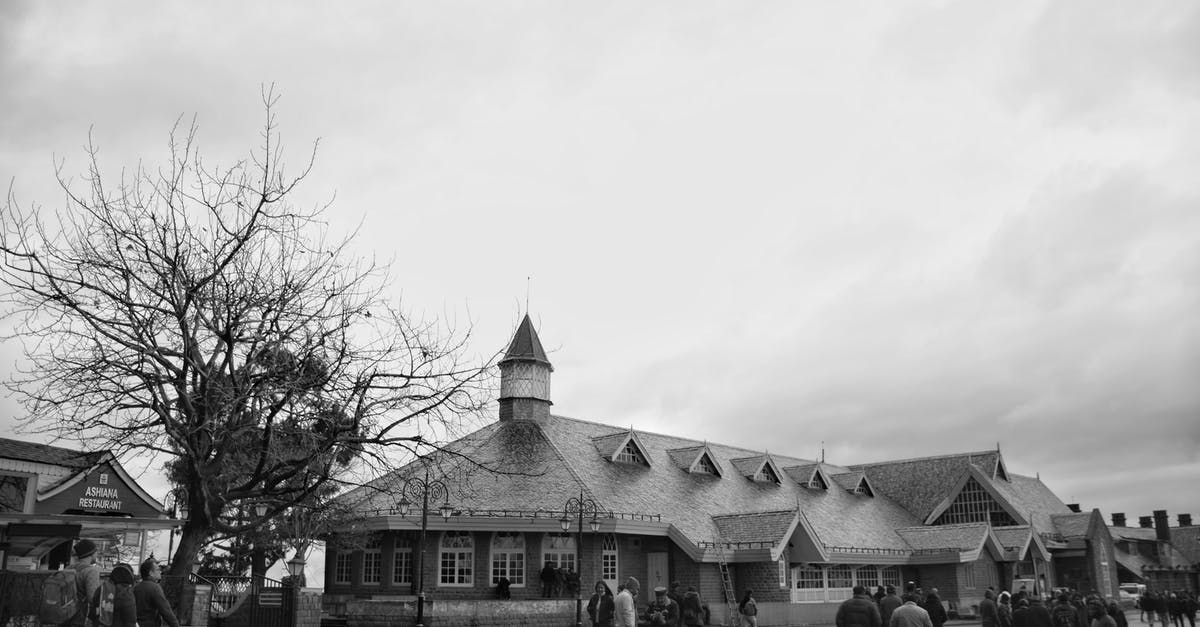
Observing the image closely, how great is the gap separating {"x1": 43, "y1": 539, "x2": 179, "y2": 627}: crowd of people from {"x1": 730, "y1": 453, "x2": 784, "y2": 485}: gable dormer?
34946 mm

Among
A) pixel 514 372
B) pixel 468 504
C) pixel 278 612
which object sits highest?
pixel 514 372

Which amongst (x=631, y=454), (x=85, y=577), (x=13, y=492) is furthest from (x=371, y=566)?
(x=85, y=577)

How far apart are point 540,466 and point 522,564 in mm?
4243

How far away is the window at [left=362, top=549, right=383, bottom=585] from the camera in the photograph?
106ft

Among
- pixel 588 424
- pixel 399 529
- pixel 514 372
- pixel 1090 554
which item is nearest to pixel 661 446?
pixel 588 424

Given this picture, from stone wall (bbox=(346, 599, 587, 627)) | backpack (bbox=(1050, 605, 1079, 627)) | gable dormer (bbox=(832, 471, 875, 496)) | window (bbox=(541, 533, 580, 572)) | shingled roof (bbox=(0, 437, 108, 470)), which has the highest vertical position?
gable dormer (bbox=(832, 471, 875, 496))

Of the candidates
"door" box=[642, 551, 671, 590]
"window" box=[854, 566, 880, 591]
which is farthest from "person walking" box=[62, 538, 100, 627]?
"window" box=[854, 566, 880, 591]

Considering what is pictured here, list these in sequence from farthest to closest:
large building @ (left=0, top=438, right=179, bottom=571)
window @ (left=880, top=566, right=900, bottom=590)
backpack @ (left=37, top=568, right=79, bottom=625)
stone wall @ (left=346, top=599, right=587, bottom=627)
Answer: window @ (left=880, top=566, right=900, bottom=590), stone wall @ (left=346, top=599, right=587, bottom=627), large building @ (left=0, top=438, right=179, bottom=571), backpack @ (left=37, top=568, right=79, bottom=625)

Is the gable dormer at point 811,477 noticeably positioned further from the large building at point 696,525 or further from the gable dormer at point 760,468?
the gable dormer at point 760,468

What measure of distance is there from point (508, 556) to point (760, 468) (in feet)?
51.6

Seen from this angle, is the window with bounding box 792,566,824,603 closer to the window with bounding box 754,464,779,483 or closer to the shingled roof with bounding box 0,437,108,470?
the window with bounding box 754,464,779,483

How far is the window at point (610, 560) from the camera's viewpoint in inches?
1307

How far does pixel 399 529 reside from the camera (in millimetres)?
30953

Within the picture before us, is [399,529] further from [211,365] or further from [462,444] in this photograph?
[211,365]
